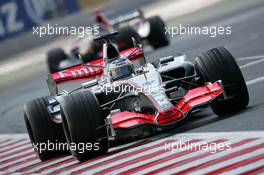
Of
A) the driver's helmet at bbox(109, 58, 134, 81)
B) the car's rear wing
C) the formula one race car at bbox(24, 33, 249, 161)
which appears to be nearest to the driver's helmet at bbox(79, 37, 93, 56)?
the car's rear wing

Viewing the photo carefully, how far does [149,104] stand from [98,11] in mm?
14952

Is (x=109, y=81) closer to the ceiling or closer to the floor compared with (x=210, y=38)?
closer to the ceiling

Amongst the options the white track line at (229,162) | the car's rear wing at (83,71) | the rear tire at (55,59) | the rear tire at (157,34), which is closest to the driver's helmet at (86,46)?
the rear tire at (55,59)

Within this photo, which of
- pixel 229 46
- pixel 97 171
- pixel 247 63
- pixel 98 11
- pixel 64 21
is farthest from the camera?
pixel 64 21

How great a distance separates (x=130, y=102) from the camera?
12523 millimetres

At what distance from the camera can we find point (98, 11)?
26.7 meters

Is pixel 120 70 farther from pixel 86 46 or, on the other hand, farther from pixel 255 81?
pixel 86 46

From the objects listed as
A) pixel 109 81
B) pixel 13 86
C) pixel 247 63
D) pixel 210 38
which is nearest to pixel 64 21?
pixel 13 86

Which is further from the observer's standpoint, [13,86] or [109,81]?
[13,86]

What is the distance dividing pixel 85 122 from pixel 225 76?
1852mm

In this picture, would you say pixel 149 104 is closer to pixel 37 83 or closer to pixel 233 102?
pixel 233 102

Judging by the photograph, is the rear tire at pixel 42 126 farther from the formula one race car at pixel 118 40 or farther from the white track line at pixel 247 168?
the formula one race car at pixel 118 40

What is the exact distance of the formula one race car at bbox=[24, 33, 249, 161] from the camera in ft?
38.0

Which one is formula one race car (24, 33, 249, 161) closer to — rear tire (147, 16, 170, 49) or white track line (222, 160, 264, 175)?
white track line (222, 160, 264, 175)
